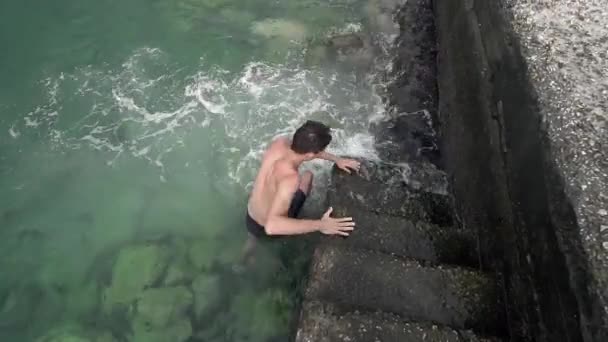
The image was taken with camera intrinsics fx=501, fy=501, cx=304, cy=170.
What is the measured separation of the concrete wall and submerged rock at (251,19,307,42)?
283cm

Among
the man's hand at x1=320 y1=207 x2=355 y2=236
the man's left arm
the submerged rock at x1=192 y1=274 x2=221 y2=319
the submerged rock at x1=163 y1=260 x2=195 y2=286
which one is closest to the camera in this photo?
the man's hand at x1=320 y1=207 x2=355 y2=236

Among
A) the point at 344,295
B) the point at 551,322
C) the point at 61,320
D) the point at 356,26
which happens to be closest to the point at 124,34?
the point at 356,26

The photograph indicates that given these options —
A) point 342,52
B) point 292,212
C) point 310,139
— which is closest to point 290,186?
point 310,139

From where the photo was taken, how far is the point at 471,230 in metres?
4.04

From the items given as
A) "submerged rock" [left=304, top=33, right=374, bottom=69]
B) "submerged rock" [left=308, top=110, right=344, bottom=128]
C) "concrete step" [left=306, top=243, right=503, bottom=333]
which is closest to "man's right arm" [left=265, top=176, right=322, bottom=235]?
"concrete step" [left=306, top=243, right=503, bottom=333]

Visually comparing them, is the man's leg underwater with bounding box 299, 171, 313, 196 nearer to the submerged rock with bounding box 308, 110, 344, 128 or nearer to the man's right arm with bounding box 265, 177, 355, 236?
the man's right arm with bounding box 265, 177, 355, 236

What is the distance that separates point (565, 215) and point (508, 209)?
69 centimetres

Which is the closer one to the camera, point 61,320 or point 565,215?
point 565,215

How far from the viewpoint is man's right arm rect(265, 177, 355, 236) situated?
12.0 ft

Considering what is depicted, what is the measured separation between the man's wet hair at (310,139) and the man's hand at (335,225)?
49cm

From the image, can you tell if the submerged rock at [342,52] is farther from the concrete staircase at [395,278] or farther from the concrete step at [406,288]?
the concrete step at [406,288]

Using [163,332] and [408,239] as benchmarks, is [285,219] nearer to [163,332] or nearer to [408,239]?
[408,239]

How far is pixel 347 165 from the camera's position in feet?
14.1

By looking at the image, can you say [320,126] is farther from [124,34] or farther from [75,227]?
[124,34]
